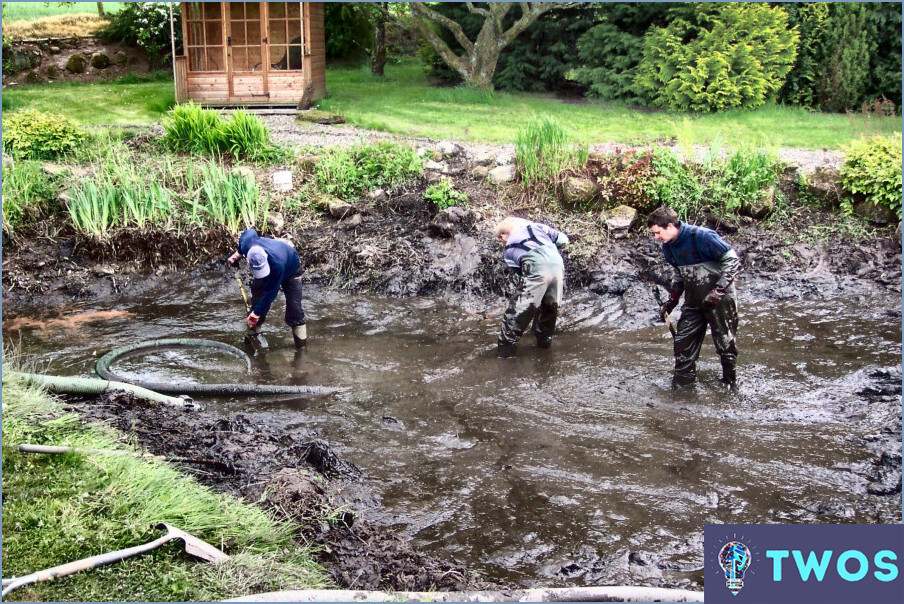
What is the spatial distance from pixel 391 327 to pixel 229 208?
300 centimetres

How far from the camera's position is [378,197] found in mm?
10891

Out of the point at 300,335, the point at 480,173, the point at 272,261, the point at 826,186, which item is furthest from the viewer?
the point at 480,173

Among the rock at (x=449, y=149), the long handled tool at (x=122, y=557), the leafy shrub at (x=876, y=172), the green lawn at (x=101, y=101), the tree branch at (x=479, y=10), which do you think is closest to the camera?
the long handled tool at (x=122, y=557)

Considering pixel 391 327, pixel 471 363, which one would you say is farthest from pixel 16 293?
pixel 471 363

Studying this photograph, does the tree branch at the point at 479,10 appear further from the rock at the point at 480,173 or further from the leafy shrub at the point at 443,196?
the leafy shrub at the point at 443,196

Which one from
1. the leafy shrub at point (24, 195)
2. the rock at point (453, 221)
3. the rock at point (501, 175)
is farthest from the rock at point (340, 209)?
the leafy shrub at point (24, 195)

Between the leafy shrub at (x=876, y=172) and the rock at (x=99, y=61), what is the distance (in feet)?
56.4

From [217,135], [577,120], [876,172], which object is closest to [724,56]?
[577,120]

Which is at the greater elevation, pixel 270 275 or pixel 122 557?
pixel 270 275

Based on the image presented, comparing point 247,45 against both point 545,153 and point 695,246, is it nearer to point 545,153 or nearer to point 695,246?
point 545,153

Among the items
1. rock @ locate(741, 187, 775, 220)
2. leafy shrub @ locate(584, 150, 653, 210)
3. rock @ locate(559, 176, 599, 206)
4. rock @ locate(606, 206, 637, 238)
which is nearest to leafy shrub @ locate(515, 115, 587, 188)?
rock @ locate(559, 176, 599, 206)

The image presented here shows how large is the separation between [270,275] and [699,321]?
4128 mm

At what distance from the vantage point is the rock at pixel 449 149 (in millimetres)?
11609

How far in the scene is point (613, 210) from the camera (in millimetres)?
10453
